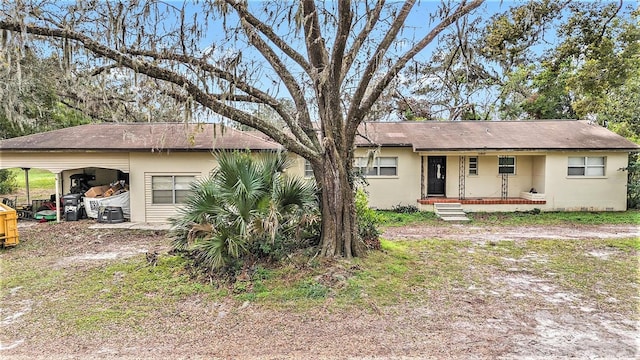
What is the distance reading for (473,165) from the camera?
1688 cm

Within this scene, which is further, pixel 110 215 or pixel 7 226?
pixel 110 215

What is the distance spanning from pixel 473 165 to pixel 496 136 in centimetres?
162

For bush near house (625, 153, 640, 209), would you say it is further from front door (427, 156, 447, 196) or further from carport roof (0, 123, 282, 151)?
carport roof (0, 123, 282, 151)

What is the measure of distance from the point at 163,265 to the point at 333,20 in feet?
20.4

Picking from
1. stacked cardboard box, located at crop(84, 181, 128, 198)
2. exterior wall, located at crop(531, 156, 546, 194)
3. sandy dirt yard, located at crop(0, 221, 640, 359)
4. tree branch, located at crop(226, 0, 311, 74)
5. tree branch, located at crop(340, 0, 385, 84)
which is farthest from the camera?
exterior wall, located at crop(531, 156, 546, 194)

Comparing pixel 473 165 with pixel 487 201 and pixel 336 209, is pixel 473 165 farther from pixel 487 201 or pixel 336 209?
pixel 336 209

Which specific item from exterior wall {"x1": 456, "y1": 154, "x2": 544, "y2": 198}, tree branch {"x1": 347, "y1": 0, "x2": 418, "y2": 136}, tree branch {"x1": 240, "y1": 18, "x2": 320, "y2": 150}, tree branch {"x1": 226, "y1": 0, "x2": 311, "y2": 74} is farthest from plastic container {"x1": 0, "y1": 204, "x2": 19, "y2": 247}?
exterior wall {"x1": 456, "y1": 154, "x2": 544, "y2": 198}

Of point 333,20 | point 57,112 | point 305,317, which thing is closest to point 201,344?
point 305,317

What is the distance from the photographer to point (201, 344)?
467cm

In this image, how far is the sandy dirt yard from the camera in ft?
14.5

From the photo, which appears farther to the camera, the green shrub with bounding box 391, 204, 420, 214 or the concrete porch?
the green shrub with bounding box 391, 204, 420, 214

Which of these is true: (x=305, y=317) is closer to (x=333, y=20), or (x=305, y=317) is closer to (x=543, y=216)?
(x=333, y=20)

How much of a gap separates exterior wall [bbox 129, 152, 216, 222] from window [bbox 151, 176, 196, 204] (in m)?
0.15

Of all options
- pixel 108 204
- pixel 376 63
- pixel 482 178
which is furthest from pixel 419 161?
pixel 108 204
